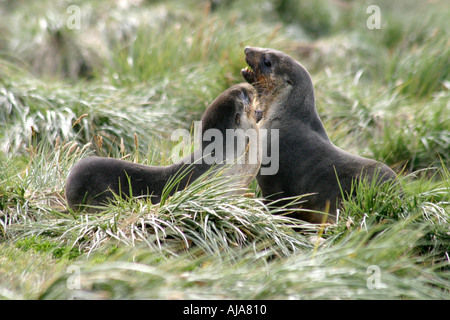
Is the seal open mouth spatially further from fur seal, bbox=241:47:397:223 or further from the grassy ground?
the grassy ground

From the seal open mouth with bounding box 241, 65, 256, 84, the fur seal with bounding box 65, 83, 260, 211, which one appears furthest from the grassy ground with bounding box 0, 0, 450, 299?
the seal open mouth with bounding box 241, 65, 256, 84

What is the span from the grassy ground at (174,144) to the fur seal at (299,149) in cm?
28

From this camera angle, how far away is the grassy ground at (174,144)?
3.74 metres

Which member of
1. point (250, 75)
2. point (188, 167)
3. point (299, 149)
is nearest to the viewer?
point (188, 167)

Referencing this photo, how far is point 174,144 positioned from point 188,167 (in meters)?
2.03

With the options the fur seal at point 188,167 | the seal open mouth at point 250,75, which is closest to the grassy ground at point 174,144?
the fur seal at point 188,167

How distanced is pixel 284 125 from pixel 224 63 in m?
3.50

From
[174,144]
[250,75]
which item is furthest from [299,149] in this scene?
[174,144]

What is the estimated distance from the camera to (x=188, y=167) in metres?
5.26

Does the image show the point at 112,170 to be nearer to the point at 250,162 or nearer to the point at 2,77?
the point at 250,162

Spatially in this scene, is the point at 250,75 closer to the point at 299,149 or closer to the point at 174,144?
the point at 299,149

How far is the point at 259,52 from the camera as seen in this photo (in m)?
5.95
